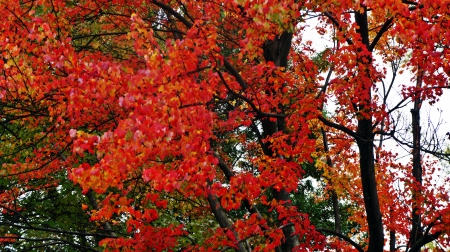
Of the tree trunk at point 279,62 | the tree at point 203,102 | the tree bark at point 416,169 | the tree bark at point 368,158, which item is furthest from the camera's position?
the tree bark at point 416,169

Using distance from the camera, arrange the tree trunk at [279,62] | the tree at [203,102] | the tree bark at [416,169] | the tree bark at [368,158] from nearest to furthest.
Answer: the tree at [203,102]
the tree bark at [368,158]
the tree trunk at [279,62]
the tree bark at [416,169]

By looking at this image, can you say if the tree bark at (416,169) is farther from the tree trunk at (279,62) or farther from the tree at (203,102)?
the tree trunk at (279,62)

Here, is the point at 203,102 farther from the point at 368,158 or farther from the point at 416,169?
the point at 416,169

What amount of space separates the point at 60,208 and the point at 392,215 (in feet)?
38.6

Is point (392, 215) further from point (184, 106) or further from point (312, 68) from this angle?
point (184, 106)

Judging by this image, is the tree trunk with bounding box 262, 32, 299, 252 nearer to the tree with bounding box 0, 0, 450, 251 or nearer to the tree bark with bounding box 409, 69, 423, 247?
the tree with bounding box 0, 0, 450, 251

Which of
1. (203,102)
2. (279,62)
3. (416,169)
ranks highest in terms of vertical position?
(279,62)

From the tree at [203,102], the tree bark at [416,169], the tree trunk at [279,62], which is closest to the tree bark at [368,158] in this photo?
the tree at [203,102]

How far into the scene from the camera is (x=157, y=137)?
6.72 meters

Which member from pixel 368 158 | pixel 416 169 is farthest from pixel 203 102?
pixel 416 169

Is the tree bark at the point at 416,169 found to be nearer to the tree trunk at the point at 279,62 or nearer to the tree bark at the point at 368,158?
the tree bark at the point at 368,158

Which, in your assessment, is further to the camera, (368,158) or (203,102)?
(368,158)

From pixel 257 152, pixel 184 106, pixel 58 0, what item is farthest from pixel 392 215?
pixel 58 0

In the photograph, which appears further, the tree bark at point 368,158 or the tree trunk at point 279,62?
the tree trunk at point 279,62
